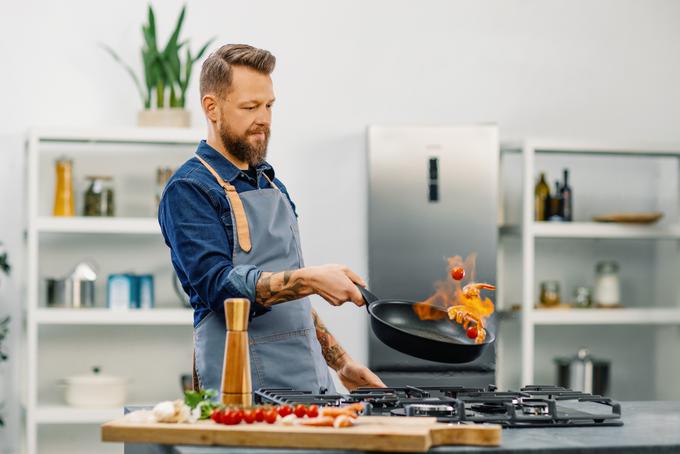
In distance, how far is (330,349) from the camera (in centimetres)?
269

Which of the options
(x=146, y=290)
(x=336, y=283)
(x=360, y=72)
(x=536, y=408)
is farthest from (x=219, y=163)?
(x=360, y=72)

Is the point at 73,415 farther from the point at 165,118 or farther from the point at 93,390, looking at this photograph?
the point at 165,118

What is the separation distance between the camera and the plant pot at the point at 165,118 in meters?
4.76

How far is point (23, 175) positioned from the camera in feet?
16.3

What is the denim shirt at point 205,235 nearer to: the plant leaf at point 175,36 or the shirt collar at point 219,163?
the shirt collar at point 219,163

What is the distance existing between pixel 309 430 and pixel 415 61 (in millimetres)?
3917

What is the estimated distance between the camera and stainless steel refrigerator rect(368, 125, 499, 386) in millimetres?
4867

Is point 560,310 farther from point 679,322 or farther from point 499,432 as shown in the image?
point 499,432

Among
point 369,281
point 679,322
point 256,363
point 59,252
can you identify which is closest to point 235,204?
point 256,363

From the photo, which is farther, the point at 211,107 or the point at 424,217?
the point at 424,217

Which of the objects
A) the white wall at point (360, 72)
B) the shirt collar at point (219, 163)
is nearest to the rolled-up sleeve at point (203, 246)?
the shirt collar at point (219, 163)

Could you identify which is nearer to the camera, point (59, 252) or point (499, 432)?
point (499, 432)

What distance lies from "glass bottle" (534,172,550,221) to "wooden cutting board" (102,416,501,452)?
3.58m

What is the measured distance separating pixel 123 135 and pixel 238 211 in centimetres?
240
